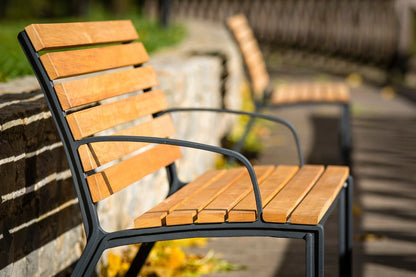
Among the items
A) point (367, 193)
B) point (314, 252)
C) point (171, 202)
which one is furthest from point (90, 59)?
point (367, 193)

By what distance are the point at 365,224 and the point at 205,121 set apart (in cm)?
143

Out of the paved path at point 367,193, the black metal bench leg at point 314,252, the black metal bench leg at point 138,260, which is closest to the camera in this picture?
the black metal bench leg at point 314,252

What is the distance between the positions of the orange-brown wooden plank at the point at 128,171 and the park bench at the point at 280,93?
203 centimetres

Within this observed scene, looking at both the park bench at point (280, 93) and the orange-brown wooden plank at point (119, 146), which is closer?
the orange-brown wooden plank at point (119, 146)

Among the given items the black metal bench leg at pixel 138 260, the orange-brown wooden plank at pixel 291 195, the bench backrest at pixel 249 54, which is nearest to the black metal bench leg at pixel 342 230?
the orange-brown wooden plank at pixel 291 195

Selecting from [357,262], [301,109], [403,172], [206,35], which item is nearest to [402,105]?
[301,109]

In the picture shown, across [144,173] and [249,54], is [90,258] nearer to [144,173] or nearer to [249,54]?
[144,173]

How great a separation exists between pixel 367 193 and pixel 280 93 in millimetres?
1134

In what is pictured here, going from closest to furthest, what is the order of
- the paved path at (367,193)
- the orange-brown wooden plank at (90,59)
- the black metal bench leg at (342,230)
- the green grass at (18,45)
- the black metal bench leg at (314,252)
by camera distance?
1. the black metal bench leg at (314,252)
2. the orange-brown wooden plank at (90,59)
3. the black metal bench leg at (342,230)
4. the paved path at (367,193)
5. the green grass at (18,45)

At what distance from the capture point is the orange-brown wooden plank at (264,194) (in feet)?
6.47

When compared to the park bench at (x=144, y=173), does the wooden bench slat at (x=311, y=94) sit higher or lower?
lower

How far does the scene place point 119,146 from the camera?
233cm

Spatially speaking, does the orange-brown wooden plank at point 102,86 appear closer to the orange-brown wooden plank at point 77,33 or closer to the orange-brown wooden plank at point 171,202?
the orange-brown wooden plank at point 77,33

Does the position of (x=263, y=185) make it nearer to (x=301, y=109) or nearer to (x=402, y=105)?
(x=301, y=109)
